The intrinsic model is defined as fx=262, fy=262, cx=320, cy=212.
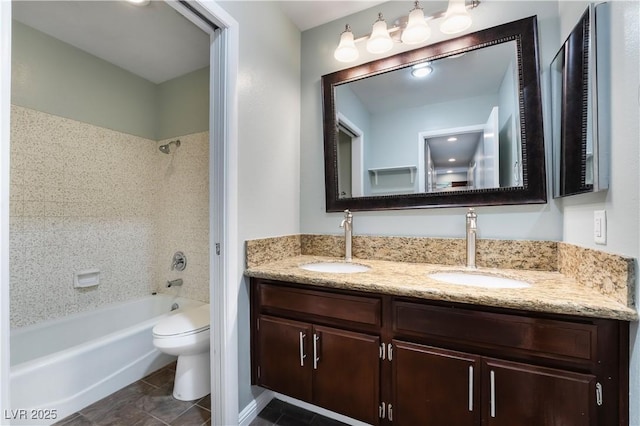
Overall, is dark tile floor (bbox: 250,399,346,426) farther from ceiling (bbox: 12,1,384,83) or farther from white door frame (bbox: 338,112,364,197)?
ceiling (bbox: 12,1,384,83)

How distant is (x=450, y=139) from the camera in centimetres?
147

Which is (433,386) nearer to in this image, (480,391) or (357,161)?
(480,391)

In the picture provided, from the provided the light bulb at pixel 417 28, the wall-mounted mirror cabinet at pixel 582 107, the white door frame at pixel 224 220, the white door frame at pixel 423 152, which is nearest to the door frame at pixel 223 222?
the white door frame at pixel 224 220

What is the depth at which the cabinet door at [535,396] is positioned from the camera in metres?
0.82

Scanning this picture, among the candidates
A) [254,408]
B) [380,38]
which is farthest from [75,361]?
[380,38]

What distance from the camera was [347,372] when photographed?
117 centimetres

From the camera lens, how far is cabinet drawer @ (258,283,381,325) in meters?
1.12

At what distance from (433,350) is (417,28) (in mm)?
1575

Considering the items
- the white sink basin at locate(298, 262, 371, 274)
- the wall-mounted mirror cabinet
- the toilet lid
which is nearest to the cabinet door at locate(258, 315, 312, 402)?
the white sink basin at locate(298, 262, 371, 274)

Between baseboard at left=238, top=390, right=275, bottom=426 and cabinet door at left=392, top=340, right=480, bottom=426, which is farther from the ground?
cabinet door at left=392, top=340, right=480, bottom=426

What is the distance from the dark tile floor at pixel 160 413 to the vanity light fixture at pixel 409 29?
2.09 meters

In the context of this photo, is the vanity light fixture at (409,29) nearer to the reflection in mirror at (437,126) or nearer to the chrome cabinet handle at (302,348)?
the reflection in mirror at (437,126)

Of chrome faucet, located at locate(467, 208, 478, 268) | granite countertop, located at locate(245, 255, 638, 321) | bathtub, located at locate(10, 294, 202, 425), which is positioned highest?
chrome faucet, located at locate(467, 208, 478, 268)

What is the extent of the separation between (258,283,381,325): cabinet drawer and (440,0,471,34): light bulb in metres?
1.41
